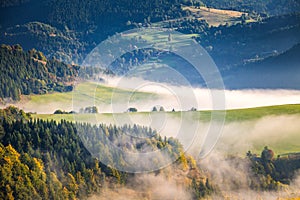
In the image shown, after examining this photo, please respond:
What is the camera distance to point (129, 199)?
178750 mm

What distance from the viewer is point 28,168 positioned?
606ft

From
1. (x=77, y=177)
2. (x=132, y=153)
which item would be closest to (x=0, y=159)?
(x=77, y=177)

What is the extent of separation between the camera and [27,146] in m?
196

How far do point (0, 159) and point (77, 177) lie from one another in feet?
68.1

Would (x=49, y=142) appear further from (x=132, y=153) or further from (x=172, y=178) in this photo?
(x=172, y=178)

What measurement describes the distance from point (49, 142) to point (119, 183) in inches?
1034

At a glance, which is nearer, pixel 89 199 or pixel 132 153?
pixel 89 199

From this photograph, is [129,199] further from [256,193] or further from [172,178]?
[256,193]

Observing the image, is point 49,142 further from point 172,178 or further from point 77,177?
point 172,178

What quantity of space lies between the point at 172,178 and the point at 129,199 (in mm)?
18861

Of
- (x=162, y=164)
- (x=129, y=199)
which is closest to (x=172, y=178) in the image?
(x=162, y=164)

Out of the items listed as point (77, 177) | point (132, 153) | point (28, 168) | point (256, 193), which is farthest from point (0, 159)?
point (256, 193)

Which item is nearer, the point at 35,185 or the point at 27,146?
the point at 35,185

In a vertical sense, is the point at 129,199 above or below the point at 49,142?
below
